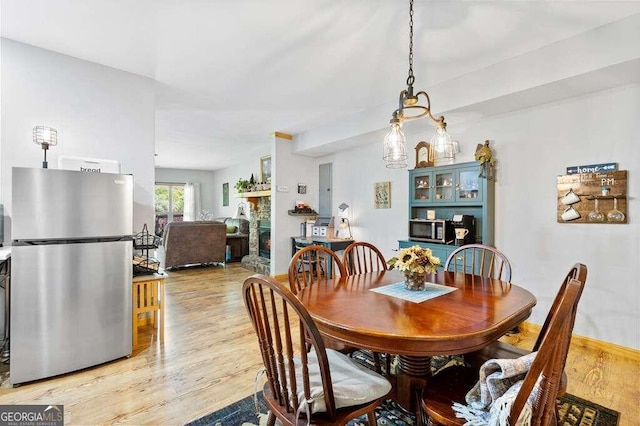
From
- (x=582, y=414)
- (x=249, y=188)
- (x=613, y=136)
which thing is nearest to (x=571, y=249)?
(x=613, y=136)

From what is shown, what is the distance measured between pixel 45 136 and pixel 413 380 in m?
3.07

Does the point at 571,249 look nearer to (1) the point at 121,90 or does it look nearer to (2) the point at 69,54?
(1) the point at 121,90

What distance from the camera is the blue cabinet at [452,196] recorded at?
3.26 m

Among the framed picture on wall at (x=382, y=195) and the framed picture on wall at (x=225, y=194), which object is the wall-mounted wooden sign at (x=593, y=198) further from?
the framed picture on wall at (x=225, y=194)

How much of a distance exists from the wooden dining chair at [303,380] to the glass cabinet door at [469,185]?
Answer: 2.62 m

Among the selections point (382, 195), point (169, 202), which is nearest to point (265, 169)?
point (382, 195)

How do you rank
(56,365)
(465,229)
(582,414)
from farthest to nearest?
(465,229) < (56,365) < (582,414)

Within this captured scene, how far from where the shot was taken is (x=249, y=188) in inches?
271

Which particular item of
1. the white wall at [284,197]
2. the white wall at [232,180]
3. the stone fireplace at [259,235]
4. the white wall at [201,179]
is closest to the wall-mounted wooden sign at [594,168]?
Answer: the white wall at [284,197]

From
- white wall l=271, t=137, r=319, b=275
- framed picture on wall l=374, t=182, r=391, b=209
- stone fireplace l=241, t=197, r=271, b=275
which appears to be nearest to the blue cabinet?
framed picture on wall l=374, t=182, r=391, b=209

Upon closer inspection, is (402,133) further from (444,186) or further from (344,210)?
(344,210)

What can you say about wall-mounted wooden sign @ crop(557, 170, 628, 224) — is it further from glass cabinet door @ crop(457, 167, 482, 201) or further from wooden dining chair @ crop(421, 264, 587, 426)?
wooden dining chair @ crop(421, 264, 587, 426)

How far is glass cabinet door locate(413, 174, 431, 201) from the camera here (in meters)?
3.73

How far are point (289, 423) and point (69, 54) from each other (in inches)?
130
